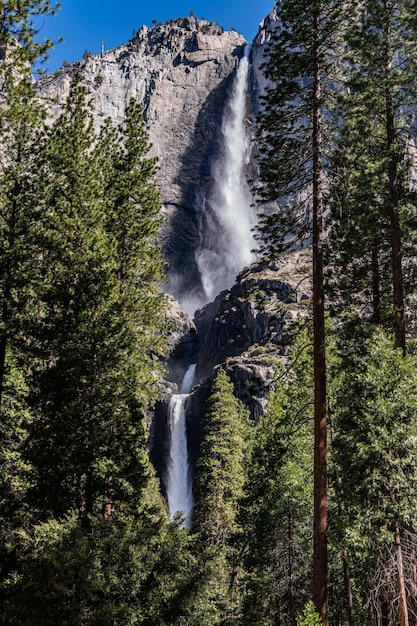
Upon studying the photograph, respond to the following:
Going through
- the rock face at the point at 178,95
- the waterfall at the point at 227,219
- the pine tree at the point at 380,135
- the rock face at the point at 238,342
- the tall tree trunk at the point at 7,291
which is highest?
the rock face at the point at 178,95

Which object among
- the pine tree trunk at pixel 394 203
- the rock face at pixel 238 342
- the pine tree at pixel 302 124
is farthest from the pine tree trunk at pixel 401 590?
the rock face at pixel 238 342

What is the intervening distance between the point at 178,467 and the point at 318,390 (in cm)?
4955

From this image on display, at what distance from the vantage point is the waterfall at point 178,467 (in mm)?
52750

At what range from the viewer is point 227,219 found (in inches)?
4306

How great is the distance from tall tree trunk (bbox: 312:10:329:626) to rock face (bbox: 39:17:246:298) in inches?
3797

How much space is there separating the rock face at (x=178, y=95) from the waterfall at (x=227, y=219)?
88.8 inches

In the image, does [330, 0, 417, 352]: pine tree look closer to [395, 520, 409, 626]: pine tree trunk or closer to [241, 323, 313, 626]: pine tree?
[241, 323, 313, 626]: pine tree

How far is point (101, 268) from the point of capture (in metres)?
12.6

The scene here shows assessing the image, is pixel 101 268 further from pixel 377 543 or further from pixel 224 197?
pixel 224 197

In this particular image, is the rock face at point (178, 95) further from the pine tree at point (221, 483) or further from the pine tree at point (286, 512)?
the pine tree at point (286, 512)

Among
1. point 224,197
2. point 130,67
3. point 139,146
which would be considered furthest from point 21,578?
point 130,67

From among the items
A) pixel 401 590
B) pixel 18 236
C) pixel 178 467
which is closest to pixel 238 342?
pixel 178 467

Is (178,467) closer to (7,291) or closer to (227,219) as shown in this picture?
(7,291)

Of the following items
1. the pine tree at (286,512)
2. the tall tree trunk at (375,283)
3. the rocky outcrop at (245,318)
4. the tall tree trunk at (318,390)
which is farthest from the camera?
the rocky outcrop at (245,318)
